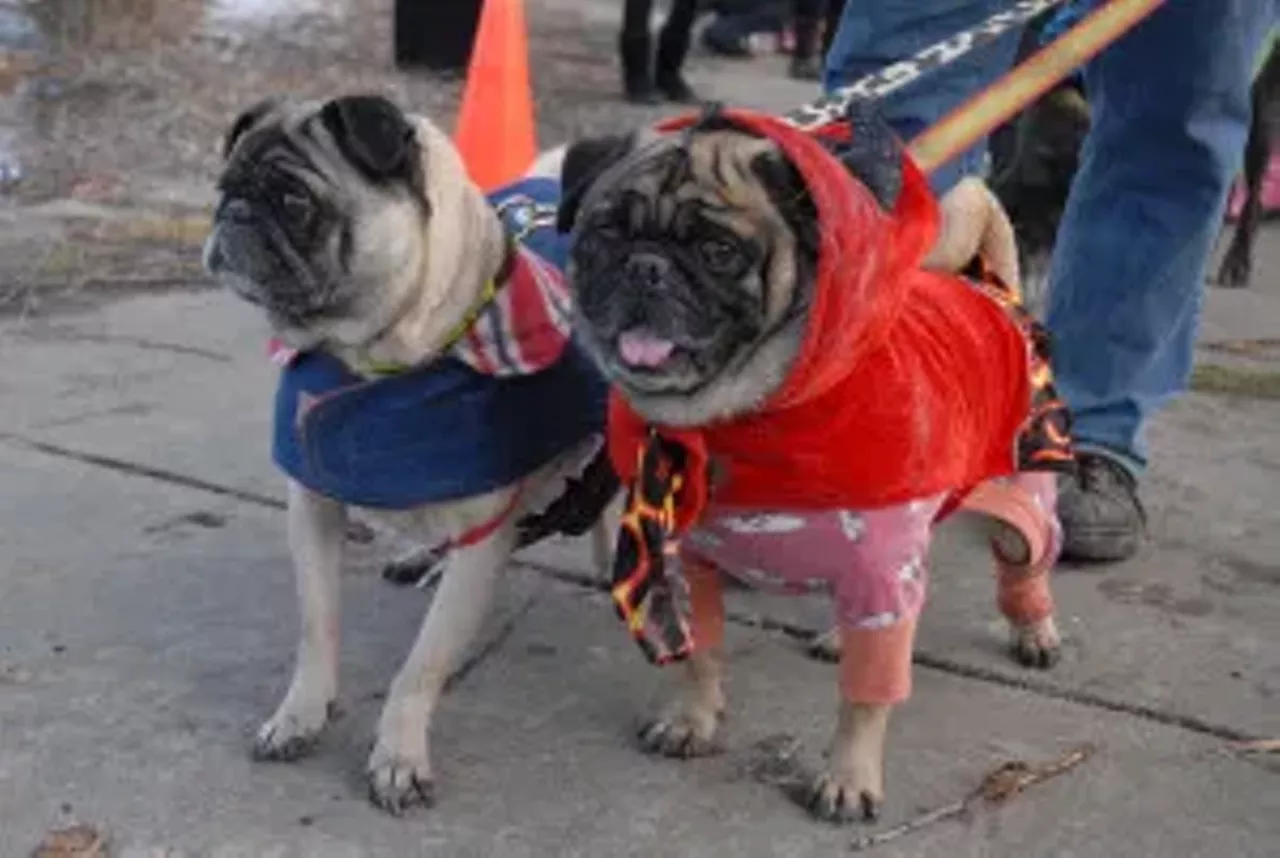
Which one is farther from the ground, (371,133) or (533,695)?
(371,133)

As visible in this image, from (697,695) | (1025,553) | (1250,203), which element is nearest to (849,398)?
(697,695)

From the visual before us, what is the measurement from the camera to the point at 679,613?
2.79m

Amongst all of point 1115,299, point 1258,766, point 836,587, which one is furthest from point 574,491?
point 1115,299

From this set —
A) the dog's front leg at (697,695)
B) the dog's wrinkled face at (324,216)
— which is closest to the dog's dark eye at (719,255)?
the dog's wrinkled face at (324,216)

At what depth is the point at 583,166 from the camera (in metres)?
2.74

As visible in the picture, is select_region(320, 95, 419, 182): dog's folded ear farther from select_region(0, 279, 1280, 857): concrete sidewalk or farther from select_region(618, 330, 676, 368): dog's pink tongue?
select_region(0, 279, 1280, 857): concrete sidewalk

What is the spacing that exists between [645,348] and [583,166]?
0.36 metres

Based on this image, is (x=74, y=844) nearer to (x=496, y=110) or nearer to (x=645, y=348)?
(x=645, y=348)

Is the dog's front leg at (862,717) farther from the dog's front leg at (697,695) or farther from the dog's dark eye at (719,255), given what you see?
the dog's dark eye at (719,255)

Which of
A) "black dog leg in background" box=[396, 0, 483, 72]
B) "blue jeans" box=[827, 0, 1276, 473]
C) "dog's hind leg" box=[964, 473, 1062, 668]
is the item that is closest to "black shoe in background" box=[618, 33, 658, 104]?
"black dog leg in background" box=[396, 0, 483, 72]

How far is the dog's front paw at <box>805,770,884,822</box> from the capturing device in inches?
109

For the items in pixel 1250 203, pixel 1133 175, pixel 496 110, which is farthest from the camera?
pixel 1250 203

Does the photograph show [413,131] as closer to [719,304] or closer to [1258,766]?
[719,304]

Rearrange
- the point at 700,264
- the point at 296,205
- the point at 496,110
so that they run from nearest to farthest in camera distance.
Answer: the point at 700,264 → the point at 296,205 → the point at 496,110
